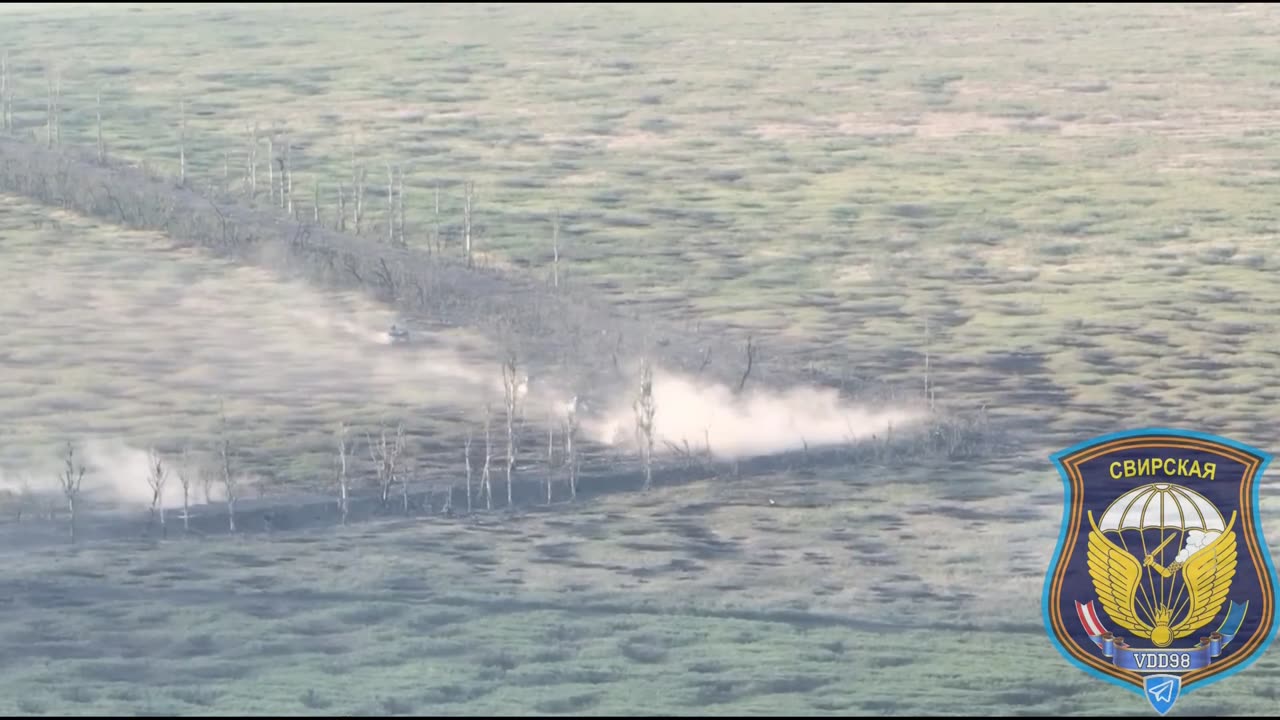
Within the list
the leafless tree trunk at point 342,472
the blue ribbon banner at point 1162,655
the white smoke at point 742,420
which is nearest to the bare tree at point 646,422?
the white smoke at point 742,420

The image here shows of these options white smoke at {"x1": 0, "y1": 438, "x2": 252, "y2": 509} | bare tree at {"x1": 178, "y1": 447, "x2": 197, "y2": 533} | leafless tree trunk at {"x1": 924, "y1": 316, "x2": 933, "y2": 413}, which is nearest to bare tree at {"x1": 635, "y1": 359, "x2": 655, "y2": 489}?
leafless tree trunk at {"x1": 924, "y1": 316, "x2": 933, "y2": 413}

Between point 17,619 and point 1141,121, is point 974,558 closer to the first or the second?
point 17,619

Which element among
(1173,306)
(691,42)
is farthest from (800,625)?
(691,42)

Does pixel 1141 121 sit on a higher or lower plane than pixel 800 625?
Result: higher

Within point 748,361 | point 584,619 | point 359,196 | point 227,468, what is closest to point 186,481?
point 227,468

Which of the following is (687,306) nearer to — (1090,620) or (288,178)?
(288,178)

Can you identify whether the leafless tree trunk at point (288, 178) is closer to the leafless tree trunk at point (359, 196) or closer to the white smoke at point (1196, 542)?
the leafless tree trunk at point (359, 196)
